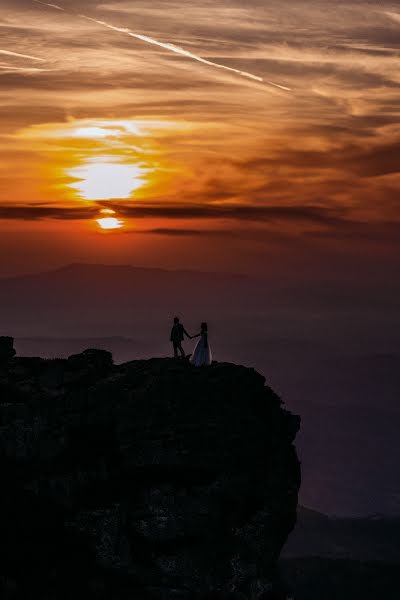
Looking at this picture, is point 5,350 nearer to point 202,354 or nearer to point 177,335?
point 177,335

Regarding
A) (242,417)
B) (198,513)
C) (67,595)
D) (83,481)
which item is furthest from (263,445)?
(67,595)

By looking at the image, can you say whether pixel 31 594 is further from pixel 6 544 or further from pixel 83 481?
pixel 83 481

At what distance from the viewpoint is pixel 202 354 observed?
53.1 m

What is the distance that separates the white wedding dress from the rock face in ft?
5.15

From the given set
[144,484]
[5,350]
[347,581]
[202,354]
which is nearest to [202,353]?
[202,354]

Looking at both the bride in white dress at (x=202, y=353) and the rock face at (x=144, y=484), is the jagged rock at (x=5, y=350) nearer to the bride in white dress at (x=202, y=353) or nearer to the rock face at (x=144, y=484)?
the rock face at (x=144, y=484)

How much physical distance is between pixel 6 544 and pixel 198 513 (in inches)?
340

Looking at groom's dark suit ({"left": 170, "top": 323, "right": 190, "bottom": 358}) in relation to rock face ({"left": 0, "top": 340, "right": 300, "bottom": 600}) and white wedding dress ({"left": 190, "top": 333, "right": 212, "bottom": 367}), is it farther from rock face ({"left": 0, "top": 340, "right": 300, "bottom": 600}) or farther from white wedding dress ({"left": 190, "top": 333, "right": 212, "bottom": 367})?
rock face ({"left": 0, "top": 340, "right": 300, "bottom": 600})

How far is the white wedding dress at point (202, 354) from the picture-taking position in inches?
2079

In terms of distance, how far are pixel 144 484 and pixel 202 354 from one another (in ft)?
30.0

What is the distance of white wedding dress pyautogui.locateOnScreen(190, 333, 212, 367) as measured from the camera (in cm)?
5281

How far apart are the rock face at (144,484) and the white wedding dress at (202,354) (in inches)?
61.8

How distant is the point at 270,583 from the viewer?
47312 mm

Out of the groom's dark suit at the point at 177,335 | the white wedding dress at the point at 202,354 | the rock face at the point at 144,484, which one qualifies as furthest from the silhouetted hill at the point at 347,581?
the rock face at the point at 144,484
